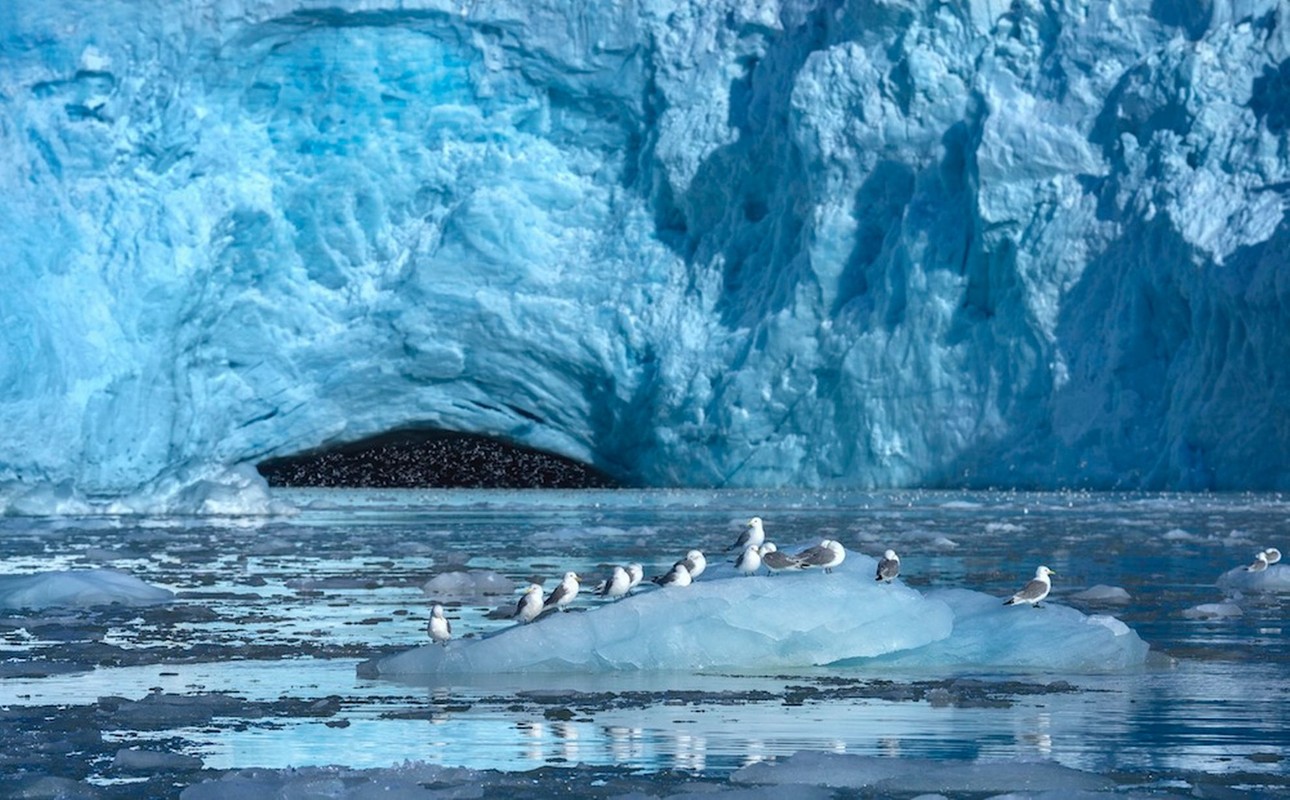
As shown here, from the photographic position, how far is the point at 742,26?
24344 mm

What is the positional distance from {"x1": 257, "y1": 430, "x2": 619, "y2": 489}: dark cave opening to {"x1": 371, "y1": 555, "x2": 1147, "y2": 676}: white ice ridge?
22993 mm

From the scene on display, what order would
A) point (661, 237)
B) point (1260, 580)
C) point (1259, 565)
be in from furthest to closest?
point (661, 237)
point (1259, 565)
point (1260, 580)

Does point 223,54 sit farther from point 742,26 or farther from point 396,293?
point 742,26

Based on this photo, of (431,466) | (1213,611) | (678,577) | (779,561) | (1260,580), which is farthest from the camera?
(431,466)

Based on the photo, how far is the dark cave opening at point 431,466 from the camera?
29.5 meters

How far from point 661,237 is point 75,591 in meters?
17.7

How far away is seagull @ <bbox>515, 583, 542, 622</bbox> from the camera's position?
5867 millimetres

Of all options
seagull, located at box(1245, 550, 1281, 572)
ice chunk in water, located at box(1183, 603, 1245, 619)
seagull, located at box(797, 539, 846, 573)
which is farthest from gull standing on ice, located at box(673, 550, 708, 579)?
seagull, located at box(1245, 550, 1281, 572)

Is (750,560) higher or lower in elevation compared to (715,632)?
higher

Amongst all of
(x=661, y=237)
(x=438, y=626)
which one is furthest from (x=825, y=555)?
(x=661, y=237)

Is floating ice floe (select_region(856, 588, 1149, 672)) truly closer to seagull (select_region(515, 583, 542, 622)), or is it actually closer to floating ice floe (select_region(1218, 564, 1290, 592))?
seagull (select_region(515, 583, 542, 622))

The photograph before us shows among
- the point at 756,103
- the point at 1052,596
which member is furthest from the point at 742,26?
the point at 1052,596

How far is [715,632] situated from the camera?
539 centimetres

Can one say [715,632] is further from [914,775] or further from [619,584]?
[914,775]
